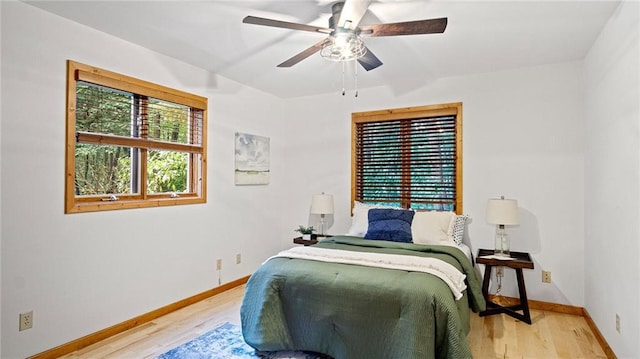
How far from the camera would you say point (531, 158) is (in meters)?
3.54

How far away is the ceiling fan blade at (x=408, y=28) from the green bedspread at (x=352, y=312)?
153 centimetres

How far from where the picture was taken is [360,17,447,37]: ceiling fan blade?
196 cm

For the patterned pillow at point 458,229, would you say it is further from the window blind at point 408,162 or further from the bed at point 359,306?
the bed at point 359,306

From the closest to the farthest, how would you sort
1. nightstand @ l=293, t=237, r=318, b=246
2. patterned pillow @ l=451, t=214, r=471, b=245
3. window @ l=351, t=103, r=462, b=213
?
1. patterned pillow @ l=451, t=214, r=471, b=245
2. window @ l=351, t=103, r=462, b=213
3. nightstand @ l=293, t=237, r=318, b=246

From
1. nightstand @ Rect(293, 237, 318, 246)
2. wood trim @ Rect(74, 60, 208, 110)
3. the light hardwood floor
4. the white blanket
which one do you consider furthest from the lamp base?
wood trim @ Rect(74, 60, 208, 110)

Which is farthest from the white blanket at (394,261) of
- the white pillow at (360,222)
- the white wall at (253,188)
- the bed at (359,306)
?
the white wall at (253,188)

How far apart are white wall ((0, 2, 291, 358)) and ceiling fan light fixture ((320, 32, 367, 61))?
1.76 meters

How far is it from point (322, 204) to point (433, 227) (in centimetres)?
135

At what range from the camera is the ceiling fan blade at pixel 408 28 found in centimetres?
196

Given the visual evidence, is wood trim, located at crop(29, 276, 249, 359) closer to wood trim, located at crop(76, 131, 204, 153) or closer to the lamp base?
wood trim, located at crop(76, 131, 204, 153)

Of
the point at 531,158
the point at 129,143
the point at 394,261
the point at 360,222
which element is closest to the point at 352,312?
the point at 394,261

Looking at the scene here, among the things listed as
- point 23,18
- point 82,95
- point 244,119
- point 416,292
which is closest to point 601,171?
point 416,292

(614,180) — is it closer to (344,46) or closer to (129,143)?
(344,46)

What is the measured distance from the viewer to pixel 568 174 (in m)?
3.39
